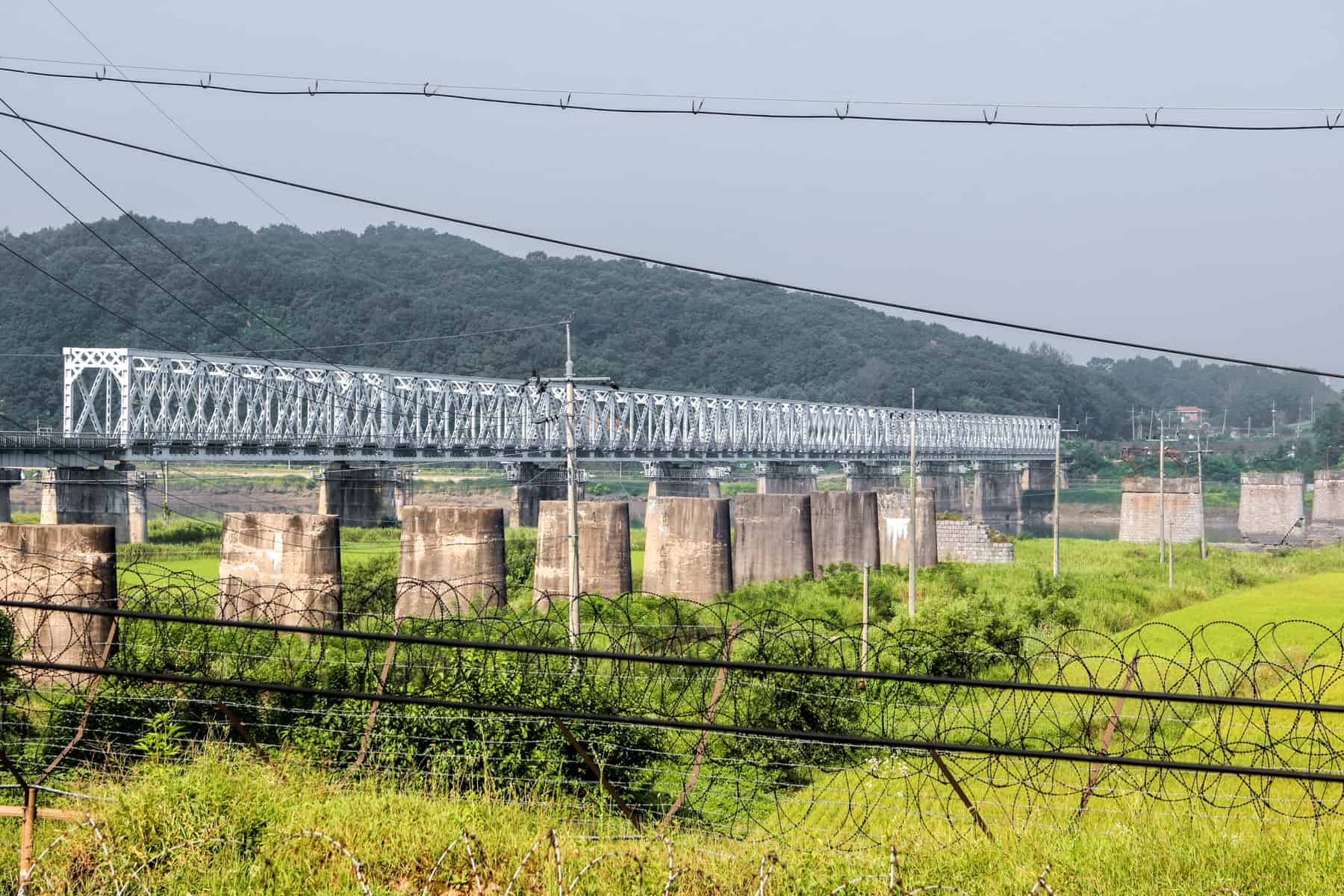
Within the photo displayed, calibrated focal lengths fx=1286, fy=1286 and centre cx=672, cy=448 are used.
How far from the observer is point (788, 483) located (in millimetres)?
97688

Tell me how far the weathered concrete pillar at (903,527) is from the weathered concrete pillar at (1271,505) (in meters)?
40.7

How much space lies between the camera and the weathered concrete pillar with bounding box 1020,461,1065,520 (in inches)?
5002

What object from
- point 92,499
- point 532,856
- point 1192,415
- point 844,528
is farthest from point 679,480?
point 1192,415

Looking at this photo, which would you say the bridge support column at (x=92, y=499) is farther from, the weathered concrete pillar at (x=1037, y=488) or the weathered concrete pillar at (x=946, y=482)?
the weathered concrete pillar at (x=1037, y=488)

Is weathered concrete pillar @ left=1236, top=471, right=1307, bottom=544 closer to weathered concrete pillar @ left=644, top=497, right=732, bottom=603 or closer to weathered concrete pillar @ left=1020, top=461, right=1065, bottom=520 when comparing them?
weathered concrete pillar @ left=1020, top=461, right=1065, bottom=520

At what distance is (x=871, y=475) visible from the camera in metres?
117

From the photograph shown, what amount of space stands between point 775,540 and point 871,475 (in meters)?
79.3

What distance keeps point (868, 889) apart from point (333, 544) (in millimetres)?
17215

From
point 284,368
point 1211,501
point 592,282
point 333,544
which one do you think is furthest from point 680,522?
point 592,282

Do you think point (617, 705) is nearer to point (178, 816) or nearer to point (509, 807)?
point (509, 807)

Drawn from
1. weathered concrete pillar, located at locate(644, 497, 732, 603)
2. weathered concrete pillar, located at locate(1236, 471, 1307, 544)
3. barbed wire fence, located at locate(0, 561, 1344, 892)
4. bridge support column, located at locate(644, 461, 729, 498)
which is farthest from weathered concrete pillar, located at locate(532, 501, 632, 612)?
weathered concrete pillar, located at locate(1236, 471, 1307, 544)

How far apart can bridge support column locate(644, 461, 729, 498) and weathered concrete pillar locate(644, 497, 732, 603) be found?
144 feet

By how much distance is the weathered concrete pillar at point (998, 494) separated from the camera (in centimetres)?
11581

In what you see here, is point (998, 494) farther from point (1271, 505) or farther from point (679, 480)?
point (679, 480)
